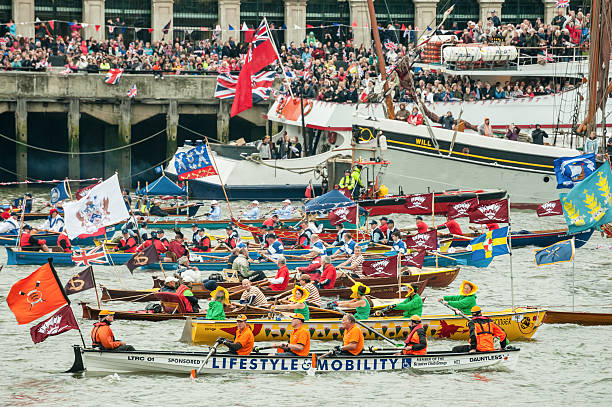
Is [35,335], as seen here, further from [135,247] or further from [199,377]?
[135,247]

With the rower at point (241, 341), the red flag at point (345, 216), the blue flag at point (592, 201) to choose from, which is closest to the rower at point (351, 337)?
the rower at point (241, 341)

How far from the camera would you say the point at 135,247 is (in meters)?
34.9

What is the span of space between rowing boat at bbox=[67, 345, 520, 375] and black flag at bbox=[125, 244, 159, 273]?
7.87m

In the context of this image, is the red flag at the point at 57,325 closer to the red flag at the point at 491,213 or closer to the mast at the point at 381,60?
the red flag at the point at 491,213

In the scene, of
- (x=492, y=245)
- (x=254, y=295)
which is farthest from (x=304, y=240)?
(x=492, y=245)

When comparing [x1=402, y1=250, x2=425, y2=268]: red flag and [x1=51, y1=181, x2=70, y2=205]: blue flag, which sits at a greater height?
[x1=51, y1=181, x2=70, y2=205]: blue flag

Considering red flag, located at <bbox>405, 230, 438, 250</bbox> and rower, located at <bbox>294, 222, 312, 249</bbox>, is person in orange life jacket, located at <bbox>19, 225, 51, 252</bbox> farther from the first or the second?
red flag, located at <bbox>405, 230, 438, 250</bbox>

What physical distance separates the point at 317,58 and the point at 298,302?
27.9 meters

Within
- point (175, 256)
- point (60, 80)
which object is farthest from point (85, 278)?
point (60, 80)

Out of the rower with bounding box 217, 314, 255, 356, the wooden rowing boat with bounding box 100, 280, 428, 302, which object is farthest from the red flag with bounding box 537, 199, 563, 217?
the rower with bounding box 217, 314, 255, 356

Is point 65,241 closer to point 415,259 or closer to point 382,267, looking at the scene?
A: point 382,267

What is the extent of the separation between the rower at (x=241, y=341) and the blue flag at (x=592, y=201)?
28.4ft

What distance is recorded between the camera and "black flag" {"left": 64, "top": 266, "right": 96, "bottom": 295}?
25438 mm

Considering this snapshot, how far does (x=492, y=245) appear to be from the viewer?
93.1 ft
